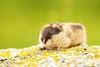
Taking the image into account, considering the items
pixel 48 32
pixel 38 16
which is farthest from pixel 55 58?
pixel 38 16

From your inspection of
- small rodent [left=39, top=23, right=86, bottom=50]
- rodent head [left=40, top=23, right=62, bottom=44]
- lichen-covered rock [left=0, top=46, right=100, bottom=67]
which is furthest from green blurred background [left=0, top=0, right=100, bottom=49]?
lichen-covered rock [left=0, top=46, right=100, bottom=67]

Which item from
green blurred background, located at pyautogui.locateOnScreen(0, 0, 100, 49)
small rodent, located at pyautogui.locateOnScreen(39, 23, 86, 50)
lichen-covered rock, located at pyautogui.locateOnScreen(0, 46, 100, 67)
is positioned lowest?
lichen-covered rock, located at pyautogui.locateOnScreen(0, 46, 100, 67)

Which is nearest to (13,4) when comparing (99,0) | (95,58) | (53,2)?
(53,2)

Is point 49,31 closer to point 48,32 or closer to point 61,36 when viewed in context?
point 48,32

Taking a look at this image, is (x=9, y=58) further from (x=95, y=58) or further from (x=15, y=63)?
(x=95, y=58)

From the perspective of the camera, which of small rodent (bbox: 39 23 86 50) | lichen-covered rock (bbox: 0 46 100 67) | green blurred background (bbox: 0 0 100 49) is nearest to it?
lichen-covered rock (bbox: 0 46 100 67)

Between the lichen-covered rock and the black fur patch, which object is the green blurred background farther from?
the lichen-covered rock
